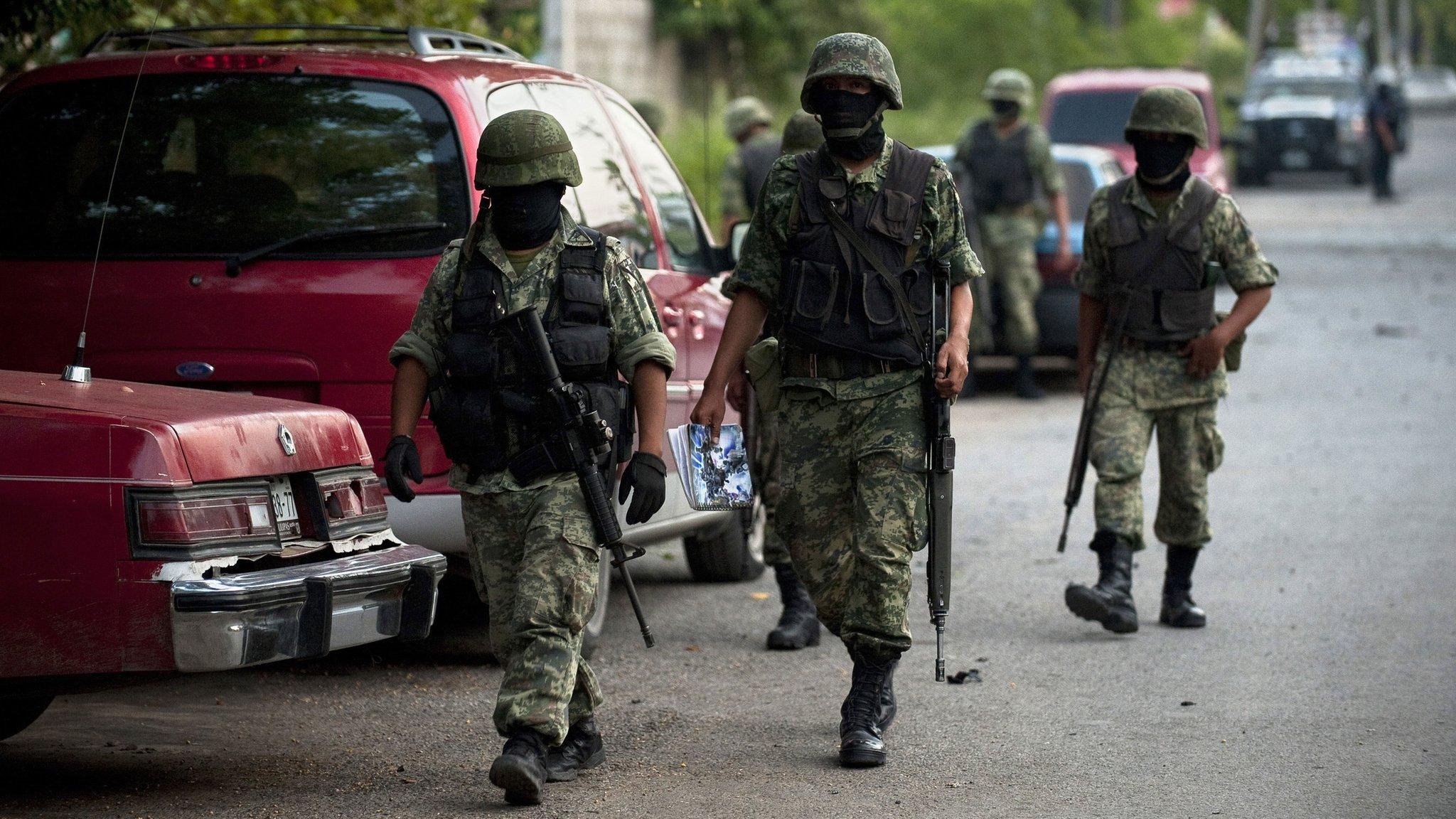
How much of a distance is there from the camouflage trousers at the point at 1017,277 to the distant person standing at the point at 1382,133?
1753 centimetres

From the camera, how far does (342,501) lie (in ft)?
16.0

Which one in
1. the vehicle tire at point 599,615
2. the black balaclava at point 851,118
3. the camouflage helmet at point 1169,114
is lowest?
the vehicle tire at point 599,615

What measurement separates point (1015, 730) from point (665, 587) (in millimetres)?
2668

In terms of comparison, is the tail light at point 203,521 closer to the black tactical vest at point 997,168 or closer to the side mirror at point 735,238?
the side mirror at point 735,238

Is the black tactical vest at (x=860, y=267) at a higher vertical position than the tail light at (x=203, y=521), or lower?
higher

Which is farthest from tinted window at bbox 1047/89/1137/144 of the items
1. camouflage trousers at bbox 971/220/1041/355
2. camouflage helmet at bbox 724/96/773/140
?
camouflage helmet at bbox 724/96/773/140

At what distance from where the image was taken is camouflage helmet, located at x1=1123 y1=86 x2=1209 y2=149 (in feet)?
22.2

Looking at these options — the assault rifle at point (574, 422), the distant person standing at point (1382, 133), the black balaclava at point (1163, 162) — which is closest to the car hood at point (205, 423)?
the assault rifle at point (574, 422)

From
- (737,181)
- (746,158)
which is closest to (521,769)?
(746,158)

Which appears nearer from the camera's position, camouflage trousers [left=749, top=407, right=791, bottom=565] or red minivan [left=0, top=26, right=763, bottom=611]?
red minivan [left=0, top=26, right=763, bottom=611]

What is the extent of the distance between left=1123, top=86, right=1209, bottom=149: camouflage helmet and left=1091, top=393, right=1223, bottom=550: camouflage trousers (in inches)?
35.7

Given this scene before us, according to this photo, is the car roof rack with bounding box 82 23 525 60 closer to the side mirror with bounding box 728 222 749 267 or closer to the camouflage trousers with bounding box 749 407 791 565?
the side mirror with bounding box 728 222 749 267

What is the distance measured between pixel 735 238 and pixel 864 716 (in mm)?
2342

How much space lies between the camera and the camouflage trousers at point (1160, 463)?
6938 mm
